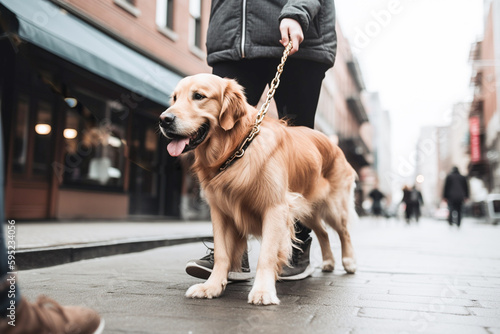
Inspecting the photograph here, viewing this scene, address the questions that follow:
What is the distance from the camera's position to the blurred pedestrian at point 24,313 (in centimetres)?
131

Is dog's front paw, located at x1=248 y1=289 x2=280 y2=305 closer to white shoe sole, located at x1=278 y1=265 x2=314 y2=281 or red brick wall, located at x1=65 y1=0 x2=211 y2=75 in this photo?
white shoe sole, located at x1=278 y1=265 x2=314 y2=281

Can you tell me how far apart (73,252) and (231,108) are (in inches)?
96.3

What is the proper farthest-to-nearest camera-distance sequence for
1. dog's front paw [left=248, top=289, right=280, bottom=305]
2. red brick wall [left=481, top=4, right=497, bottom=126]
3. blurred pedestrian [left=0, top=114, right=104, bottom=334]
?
red brick wall [left=481, top=4, right=497, bottom=126]
dog's front paw [left=248, top=289, right=280, bottom=305]
blurred pedestrian [left=0, top=114, right=104, bottom=334]

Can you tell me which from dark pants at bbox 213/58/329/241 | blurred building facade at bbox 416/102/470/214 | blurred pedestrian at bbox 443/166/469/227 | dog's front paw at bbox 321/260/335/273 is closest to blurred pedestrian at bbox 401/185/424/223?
blurred pedestrian at bbox 443/166/469/227

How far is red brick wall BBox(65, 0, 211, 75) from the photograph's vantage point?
399 inches

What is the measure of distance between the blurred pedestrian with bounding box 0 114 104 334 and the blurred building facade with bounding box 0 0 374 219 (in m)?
4.63

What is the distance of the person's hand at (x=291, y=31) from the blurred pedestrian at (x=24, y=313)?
1947 millimetres

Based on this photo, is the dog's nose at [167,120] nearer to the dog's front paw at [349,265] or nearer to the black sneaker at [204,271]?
the black sneaker at [204,271]

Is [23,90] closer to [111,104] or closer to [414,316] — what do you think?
[111,104]

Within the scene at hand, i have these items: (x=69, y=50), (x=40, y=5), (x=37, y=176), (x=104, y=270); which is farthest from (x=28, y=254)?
(x=37, y=176)

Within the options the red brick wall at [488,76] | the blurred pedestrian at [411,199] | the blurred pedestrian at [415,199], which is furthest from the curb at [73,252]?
the red brick wall at [488,76]

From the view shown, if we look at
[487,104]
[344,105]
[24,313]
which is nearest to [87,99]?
[24,313]

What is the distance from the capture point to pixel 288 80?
11.0ft

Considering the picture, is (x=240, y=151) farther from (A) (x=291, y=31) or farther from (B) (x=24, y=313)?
(B) (x=24, y=313)
